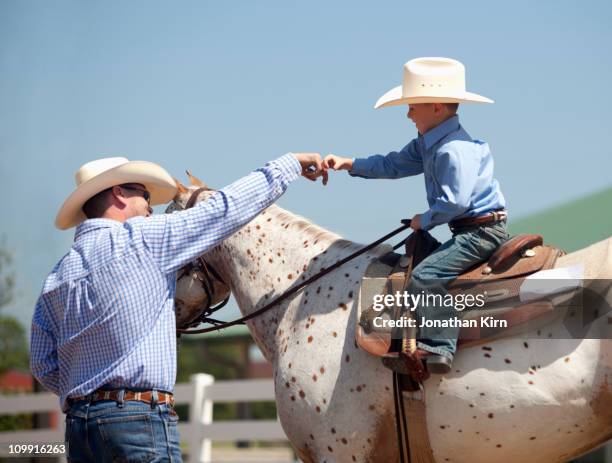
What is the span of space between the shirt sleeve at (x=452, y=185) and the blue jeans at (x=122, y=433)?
175 cm

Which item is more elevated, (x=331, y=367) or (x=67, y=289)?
(x=67, y=289)

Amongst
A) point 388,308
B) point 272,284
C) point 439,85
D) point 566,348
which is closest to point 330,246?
point 272,284

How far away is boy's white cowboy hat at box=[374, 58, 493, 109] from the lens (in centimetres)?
496

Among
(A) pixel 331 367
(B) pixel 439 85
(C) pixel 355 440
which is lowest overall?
(C) pixel 355 440

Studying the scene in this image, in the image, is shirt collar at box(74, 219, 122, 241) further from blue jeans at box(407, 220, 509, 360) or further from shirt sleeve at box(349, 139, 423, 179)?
shirt sleeve at box(349, 139, 423, 179)

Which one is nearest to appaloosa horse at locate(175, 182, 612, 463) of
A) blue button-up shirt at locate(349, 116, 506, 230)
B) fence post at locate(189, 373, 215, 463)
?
blue button-up shirt at locate(349, 116, 506, 230)

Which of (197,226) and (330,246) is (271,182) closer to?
(197,226)

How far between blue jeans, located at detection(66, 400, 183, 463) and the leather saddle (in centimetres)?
122

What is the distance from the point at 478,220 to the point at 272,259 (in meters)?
1.34

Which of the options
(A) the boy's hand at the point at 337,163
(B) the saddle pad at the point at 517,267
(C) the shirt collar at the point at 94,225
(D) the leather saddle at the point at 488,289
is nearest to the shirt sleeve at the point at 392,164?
(A) the boy's hand at the point at 337,163

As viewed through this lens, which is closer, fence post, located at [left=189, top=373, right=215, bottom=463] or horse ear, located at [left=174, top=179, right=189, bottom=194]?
horse ear, located at [left=174, top=179, right=189, bottom=194]

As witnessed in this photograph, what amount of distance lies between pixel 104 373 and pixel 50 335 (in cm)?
52

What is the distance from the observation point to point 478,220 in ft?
15.6

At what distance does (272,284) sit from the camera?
5.38m
